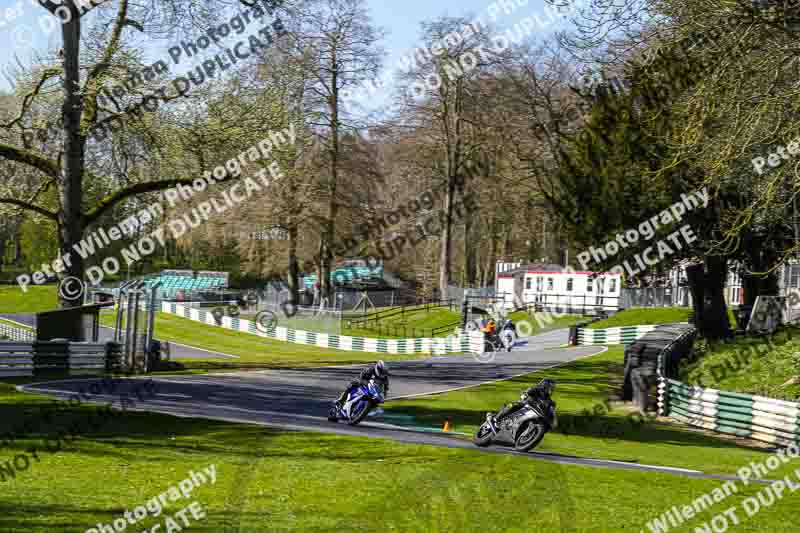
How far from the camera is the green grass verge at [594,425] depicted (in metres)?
14.7

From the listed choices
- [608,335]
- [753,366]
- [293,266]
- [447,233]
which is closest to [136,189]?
[753,366]

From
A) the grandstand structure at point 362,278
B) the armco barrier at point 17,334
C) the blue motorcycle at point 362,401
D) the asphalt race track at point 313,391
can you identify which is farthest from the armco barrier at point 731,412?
the grandstand structure at point 362,278

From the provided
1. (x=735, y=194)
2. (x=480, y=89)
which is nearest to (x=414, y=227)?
(x=480, y=89)

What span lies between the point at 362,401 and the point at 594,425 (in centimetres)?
670

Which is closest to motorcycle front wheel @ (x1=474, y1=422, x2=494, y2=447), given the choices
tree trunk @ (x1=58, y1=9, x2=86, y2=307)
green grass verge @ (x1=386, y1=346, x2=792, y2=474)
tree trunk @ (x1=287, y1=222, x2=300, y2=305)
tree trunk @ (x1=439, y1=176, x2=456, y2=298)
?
green grass verge @ (x1=386, y1=346, x2=792, y2=474)

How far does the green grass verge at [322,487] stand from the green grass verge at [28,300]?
178ft

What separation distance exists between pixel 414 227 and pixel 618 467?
43724 millimetres

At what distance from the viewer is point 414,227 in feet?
183

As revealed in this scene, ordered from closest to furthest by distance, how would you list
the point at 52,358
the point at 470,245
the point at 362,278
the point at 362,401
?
the point at 362,401, the point at 52,358, the point at 470,245, the point at 362,278

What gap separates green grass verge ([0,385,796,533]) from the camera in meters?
8.58

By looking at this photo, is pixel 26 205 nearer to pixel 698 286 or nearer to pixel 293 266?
pixel 698 286

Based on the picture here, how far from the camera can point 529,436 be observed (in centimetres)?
1305

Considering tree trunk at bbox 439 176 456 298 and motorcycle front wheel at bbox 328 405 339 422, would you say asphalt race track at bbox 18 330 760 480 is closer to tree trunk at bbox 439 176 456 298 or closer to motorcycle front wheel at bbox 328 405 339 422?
motorcycle front wheel at bbox 328 405 339 422

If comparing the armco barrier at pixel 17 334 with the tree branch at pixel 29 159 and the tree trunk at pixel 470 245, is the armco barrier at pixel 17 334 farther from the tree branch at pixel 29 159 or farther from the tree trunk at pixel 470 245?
the tree trunk at pixel 470 245
